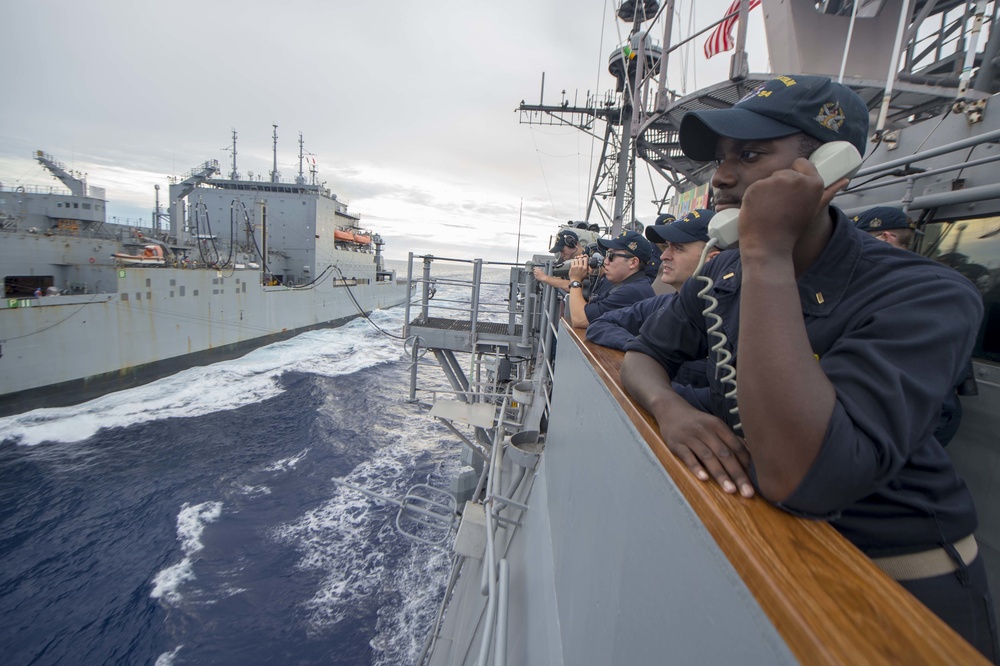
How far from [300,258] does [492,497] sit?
31.8 meters

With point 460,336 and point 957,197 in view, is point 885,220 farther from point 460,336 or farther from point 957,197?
point 460,336

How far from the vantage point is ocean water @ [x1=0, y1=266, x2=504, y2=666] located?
23.7ft

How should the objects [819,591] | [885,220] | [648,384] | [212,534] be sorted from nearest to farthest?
[819,591] < [648,384] < [885,220] < [212,534]

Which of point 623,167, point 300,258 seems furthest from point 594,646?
point 300,258

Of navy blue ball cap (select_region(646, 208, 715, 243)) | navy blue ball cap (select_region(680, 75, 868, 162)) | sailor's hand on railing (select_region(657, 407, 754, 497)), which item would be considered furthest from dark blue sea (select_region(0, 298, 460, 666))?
navy blue ball cap (select_region(680, 75, 868, 162))

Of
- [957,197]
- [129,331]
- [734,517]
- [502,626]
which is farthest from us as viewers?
[129,331]

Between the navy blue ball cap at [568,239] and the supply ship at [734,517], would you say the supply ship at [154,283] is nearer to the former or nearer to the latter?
the navy blue ball cap at [568,239]

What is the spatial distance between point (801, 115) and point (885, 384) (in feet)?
2.09

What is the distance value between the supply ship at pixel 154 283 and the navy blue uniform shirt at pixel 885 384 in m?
20.5

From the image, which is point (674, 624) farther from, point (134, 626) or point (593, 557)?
point (134, 626)

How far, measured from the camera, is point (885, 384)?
0.77 m

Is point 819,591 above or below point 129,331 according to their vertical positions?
above

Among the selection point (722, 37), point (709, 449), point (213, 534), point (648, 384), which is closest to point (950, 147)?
point (648, 384)

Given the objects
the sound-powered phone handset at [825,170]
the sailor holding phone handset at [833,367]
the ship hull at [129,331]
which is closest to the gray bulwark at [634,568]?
the sailor holding phone handset at [833,367]
